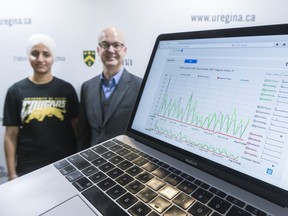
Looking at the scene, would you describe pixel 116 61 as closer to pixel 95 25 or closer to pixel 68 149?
pixel 95 25

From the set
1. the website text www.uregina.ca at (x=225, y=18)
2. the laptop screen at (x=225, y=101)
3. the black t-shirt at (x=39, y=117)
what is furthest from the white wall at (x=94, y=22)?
the laptop screen at (x=225, y=101)

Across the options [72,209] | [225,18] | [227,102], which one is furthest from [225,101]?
[225,18]

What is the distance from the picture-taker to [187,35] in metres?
0.53

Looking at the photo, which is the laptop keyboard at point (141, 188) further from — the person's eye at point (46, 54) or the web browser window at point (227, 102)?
the person's eye at point (46, 54)

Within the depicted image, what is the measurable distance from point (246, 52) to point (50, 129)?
1193 mm

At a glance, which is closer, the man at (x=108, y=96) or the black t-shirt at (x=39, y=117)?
the man at (x=108, y=96)

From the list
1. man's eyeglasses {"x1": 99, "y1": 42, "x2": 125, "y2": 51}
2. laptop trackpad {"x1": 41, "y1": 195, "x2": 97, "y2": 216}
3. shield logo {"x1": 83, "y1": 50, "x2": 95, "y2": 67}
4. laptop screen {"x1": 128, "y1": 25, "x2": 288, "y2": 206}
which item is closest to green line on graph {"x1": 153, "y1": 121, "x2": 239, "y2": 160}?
laptop screen {"x1": 128, "y1": 25, "x2": 288, "y2": 206}

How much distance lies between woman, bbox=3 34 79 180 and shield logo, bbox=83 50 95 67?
185mm

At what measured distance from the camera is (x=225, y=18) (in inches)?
35.3

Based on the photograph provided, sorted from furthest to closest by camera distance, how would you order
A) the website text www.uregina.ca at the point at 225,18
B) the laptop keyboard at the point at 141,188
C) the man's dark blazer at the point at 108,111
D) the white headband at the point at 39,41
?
1. the white headband at the point at 39,41
2. the man's dark blazer at the point at 108,111
3. the website text www.uregina.ca at the point at 225,18
4. the laptop keyboard at the point at 141,188

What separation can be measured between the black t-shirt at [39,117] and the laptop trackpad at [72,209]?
3.35 ft

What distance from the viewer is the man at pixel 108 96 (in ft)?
3.53

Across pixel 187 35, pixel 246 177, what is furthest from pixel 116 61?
pixel 246 177

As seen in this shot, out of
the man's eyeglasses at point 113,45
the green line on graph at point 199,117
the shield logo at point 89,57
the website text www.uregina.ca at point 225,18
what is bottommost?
the green line on graph at point 199,117
